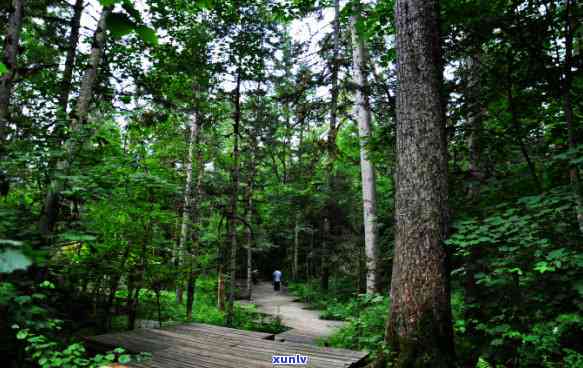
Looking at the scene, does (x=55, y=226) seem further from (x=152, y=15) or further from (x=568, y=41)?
(x=568, y=41)

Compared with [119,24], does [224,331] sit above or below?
below

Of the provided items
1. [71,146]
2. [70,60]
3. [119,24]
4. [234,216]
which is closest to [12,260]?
[119,24]

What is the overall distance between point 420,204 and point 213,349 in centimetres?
391

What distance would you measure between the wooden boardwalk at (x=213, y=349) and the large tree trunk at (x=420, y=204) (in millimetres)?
1166

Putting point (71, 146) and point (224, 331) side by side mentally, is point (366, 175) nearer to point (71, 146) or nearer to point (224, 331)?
point (224, 331)

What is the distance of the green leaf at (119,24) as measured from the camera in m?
1.23

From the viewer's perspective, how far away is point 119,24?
1.26 metres

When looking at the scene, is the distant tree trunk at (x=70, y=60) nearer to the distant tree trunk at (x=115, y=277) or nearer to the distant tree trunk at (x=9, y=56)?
the distant tree trunk at (x=9, y=56)

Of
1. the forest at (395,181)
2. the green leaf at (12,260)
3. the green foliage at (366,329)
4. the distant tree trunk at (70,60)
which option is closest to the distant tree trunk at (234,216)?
the forest at (395,181)

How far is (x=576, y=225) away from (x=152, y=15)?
9.63 meters

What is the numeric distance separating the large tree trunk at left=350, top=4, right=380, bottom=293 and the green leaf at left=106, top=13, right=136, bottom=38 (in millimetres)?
6625

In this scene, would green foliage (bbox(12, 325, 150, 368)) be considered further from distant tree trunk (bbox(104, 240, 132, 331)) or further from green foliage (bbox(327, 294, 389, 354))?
green foliage (bbox(327, 294, 389, 354))

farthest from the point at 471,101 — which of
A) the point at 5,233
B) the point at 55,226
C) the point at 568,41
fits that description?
the point at 55,226

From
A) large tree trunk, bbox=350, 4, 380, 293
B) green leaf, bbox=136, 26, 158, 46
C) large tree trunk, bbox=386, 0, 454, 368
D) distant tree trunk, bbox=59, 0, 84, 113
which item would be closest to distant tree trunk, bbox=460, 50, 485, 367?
large tree trunk, bbox=386, 0, 454, 368
